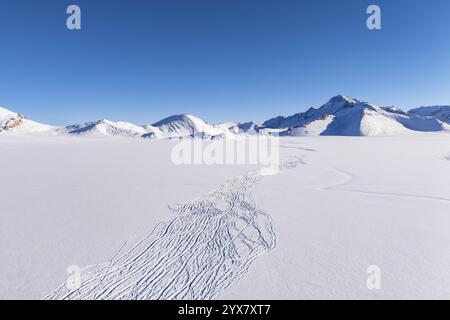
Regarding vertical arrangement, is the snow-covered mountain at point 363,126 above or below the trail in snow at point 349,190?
above

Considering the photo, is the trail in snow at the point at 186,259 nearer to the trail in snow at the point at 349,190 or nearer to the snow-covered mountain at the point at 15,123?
the trail in snow at the point at 349,190

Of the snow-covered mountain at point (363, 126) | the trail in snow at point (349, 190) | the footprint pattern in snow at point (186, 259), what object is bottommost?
the footprint pattern in snow at point (186, 259)

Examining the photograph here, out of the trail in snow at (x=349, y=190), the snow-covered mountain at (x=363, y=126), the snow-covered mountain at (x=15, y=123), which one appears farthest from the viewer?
the snow-covered mountain at (x=15, y=123)

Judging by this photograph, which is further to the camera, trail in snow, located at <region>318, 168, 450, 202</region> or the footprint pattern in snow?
trail in snow, located at <region>318, 168, 450, 202</region>

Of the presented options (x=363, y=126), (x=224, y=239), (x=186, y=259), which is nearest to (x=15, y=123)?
(x=224, y=239)

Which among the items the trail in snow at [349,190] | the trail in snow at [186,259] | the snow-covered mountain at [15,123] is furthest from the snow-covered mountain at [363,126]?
the snow-covered mountain at [15,123]

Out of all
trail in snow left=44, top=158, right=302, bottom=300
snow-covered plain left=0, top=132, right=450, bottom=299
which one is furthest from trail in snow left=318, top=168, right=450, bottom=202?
trail in snow left=44, top=158, right=302, bottom=300

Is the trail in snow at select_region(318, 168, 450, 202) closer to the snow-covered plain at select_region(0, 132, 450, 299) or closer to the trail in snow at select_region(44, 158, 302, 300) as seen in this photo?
the snow-covered plain at select_region(0, 132, 450, 299)
